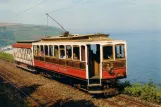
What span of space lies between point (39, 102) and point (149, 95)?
6.02 m

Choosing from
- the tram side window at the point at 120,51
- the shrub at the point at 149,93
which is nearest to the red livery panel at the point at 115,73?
the tram side window at the point at 120,51

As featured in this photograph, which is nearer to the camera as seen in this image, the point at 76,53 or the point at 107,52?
the point at 107,52

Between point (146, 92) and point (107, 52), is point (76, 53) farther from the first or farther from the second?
point (146, 92)

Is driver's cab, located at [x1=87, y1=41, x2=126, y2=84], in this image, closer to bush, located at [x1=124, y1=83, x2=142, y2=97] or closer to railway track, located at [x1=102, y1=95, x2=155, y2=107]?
bush, located at [x1=124, y1=83, x2=142, y2=97]

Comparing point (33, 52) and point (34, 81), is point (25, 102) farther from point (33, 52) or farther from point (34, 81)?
point (33, 52)

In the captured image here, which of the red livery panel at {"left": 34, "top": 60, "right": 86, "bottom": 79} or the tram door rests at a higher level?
the tram door

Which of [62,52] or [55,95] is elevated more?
[62,52]

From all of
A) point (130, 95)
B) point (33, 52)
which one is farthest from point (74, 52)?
point (33, 52)

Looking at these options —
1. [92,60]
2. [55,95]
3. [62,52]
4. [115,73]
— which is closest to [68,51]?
[62,52]

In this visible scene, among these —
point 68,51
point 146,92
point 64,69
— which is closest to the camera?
point 146,92

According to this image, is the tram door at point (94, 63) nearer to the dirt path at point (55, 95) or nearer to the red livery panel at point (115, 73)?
the red livery panel at point (115, 73)

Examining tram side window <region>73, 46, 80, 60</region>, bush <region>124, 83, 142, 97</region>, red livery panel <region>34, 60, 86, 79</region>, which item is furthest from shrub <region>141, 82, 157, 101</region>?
tram side window <region>73, 46, 80, 60</region>

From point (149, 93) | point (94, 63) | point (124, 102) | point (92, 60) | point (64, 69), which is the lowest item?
point (124, 102)

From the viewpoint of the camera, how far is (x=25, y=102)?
13891 millimetres
